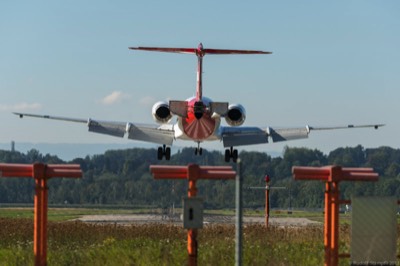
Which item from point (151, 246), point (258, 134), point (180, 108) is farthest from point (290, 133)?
point (151, 246)

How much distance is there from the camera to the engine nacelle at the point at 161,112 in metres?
59.2

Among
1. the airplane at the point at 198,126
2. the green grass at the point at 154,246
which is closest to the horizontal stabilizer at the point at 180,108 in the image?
the airplane at the point at 198,126

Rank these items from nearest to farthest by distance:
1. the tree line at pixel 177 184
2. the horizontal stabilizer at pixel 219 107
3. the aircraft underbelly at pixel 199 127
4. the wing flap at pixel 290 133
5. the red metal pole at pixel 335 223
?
the red metal pole at pixel 335 223 < the horizontal stabilizer at pixel 219 107 < the aircraft underbelly at pixel 199 127 < the wing flap at pixel 290 133 < the tree line at pixel 177 184

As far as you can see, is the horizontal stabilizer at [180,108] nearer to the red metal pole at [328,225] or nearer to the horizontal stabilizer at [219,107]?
the horizontal stabilizer at [219,107]

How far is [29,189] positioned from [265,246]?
9950 centimetres

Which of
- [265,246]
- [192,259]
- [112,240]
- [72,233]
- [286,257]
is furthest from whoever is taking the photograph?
[72,233]

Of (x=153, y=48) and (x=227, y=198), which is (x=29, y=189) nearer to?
(x=227, y=198)

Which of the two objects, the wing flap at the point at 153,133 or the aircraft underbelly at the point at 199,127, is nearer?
the aircraft underbelly at the point at 199,127

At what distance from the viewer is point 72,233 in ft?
130

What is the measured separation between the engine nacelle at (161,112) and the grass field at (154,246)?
57.3 ft

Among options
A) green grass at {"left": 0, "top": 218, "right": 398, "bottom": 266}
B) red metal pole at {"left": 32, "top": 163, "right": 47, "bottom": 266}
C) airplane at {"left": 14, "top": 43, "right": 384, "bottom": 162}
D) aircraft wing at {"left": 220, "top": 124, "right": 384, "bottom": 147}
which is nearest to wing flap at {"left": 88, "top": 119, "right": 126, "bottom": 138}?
airplane at {"left": 14, "top": 43, "right": 384, "bottom": 162}

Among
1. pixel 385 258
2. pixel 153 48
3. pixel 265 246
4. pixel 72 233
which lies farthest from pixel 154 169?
pixel 153 48

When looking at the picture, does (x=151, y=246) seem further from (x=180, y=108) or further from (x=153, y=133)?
(x=153, y=133)

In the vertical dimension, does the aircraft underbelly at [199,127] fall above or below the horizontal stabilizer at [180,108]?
below
